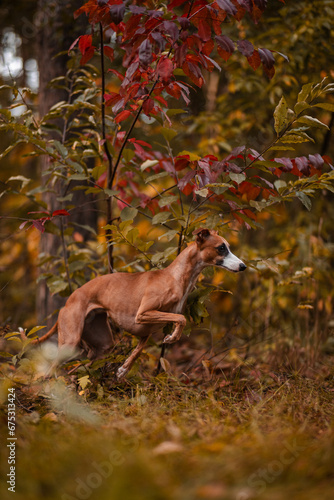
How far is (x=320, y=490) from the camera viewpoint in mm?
1670

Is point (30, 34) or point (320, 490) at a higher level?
point (30, 34)

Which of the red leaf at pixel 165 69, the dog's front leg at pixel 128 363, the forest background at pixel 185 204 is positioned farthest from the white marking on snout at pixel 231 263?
the red leaf at pixel 165 69

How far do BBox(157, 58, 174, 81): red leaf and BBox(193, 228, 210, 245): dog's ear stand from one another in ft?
3.76

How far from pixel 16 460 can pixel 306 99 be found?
287cm

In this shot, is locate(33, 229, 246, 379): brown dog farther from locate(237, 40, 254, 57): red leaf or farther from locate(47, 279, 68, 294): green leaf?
locate(237, 40, 254, 57): red leaf

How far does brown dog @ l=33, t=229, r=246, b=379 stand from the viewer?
337 cm

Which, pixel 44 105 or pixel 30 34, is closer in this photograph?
pixel 44 105

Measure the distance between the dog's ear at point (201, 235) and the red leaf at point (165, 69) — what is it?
115 cm

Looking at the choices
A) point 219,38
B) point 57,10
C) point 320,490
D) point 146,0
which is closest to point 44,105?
point 57,10

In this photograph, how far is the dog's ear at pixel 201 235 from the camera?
11.0 ft

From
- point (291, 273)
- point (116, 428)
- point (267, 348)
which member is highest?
point (116, 428)

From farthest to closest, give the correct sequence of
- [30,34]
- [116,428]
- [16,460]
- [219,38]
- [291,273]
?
[30,34]
[291,273]
[219,38]
[116,428]
[16,460]

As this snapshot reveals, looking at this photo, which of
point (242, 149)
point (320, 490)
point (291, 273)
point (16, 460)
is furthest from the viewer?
point (291, 273)

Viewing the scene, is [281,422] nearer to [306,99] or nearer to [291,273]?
[306,99]
